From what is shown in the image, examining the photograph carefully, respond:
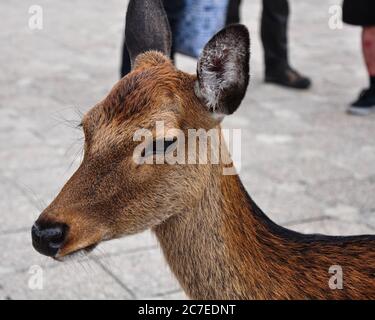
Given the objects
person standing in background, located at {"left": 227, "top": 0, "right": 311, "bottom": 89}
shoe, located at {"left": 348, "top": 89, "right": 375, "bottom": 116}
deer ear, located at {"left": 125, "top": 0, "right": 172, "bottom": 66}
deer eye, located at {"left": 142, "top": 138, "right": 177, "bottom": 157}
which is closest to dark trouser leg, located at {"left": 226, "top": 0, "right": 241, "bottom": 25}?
person standing in background, located at {"left": 227, "top": 0, "right": 311, "bottom": 89}

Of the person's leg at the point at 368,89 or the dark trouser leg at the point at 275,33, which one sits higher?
the dark trouser leg at the point at 275,33

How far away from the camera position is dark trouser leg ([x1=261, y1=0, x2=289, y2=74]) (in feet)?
30.3

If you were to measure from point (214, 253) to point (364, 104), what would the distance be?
5.33 metres

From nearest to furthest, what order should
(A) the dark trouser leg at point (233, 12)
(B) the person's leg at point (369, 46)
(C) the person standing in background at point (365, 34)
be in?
(C) the person standing in background at point (365, 34), (B) the person's leg at point (369, 46), (A) the dark trouser leg at point (233, 12)

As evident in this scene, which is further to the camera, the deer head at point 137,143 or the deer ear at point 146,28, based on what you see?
the deer ear at point 146,28

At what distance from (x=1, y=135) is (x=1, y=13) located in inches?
195

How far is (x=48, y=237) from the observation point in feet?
9.82

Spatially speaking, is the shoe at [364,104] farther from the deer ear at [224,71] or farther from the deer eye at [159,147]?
the deer eye at [159,147]

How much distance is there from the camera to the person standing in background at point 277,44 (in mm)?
9203

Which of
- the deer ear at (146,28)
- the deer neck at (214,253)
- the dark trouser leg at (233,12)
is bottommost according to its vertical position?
the deer neck at (214,253)

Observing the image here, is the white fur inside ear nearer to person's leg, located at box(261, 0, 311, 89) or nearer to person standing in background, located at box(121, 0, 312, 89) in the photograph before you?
person standing in background, located at box(121, 0, 312, 89)

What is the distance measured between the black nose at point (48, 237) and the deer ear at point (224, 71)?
2.38ft

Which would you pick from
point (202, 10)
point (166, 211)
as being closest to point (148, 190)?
point (166, 211)

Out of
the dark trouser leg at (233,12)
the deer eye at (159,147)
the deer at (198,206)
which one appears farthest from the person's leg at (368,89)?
the deer eye at (159,147)
